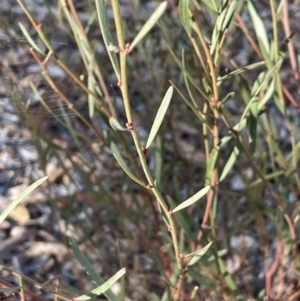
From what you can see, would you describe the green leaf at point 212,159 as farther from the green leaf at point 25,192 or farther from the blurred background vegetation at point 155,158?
the green leaf at point 25,192

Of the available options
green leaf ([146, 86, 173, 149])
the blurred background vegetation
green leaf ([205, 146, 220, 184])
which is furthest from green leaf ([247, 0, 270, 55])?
green leaf ([146, 86, 173, 149])

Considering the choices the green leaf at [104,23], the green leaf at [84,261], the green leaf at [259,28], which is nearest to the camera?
the green leaf at [104,23]

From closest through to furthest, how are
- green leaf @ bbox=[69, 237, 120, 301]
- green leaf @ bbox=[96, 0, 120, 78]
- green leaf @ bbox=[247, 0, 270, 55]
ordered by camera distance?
green leaf @ bbox=[96, 0, 120, 78], green leaf @ bbox=[69, 237, 120, 301], green leaf @ bbox=[247, 0, 270, 55]

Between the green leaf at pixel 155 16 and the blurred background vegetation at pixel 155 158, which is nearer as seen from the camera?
the green leaf at pixel 155 16

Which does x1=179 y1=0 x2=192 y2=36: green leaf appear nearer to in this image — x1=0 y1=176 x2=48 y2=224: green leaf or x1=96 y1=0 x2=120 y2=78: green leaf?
x1=96 y1=0 x2=120 y2=78: green leaf

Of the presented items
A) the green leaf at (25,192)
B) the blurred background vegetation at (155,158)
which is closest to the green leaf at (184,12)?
the blurred background vegetation at (155,158)

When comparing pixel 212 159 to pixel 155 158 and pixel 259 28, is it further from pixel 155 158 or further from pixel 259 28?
pixel 155 158

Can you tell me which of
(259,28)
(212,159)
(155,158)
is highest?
(259,28)

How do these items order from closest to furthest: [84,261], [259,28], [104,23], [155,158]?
[104,23]
[84,261]
[259,28]
[155,158]

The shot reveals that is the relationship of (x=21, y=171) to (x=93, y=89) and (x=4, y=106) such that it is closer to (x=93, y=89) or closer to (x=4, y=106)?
(x=4, y=106)

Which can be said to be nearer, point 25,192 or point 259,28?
point 25,192

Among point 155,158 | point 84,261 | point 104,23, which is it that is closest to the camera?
point 104,23

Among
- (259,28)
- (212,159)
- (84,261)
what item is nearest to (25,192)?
(84,261)
